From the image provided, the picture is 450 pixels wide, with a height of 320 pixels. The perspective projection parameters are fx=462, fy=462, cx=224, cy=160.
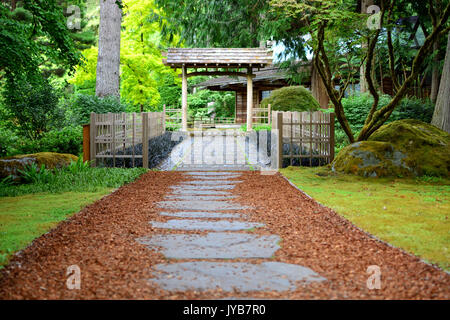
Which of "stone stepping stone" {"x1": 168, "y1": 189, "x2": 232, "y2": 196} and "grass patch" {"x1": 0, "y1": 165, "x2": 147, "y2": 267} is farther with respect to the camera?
"stone stepping stone" {"x1": 168, "y1": 189, "x2": 232, "y2": 196}

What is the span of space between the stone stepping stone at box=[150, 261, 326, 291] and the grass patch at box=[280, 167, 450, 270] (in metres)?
1.52

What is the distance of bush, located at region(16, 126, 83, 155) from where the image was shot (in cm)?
1322

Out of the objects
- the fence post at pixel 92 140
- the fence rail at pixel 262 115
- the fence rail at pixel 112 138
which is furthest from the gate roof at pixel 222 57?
the fence post at pixel 92 140

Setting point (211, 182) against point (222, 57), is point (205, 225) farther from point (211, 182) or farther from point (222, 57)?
point (222, 57)

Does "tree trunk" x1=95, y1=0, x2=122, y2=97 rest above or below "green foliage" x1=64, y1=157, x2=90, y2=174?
above

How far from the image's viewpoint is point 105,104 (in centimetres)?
1786

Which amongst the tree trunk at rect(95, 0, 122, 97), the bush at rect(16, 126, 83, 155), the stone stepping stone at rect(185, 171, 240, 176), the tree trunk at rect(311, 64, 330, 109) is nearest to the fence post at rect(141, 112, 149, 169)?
the stone stepping stone at rect(185, 171, 240, 176)

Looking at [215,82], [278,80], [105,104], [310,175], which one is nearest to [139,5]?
[215,82]

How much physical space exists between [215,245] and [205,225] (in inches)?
40.0

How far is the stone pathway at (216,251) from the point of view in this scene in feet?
13.5

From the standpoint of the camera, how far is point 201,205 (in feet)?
25.3

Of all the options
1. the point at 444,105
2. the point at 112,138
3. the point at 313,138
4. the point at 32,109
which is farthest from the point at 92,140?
the point at 444,105

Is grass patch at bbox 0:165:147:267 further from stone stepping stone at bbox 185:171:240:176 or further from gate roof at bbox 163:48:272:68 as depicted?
gate roof at bbox 163:48:272:68
